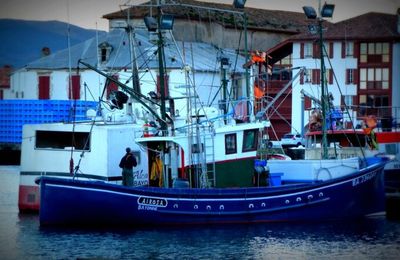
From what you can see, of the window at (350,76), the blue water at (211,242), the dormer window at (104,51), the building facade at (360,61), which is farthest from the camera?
the window at (350,76)

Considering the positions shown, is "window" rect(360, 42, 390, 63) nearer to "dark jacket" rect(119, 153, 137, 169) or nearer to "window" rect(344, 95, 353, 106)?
"window" rect(344, 95, 353, 106)

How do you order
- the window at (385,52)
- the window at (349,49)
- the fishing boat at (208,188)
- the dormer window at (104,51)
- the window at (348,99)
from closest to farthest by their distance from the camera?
the fishing boat at (208,188)
the dormer window at (104,51)
the window at (348,99)
the window at (385,52)
the window at (349,49)

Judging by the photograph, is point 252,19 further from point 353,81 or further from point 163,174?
point 163,174

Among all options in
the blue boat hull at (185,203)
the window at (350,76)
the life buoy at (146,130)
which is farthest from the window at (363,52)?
the life buoy at (146,130)

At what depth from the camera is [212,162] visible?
38.2m

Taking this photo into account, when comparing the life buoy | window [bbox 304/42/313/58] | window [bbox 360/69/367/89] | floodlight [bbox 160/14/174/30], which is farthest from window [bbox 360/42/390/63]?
floodlight [bbox 160/14/174/30]

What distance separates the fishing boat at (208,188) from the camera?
3669 cm

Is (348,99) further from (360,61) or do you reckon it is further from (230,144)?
(230,144)

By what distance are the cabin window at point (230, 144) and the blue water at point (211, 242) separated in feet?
8.44

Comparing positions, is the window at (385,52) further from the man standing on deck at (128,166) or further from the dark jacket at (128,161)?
the dark jacket at (128,161)

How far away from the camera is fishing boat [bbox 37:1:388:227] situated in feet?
120

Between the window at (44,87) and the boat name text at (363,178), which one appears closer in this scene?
the boat name text at (363,178)

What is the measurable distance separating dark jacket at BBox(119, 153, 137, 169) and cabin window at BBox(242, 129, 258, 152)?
3914mm

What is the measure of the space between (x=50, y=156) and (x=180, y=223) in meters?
6.52
